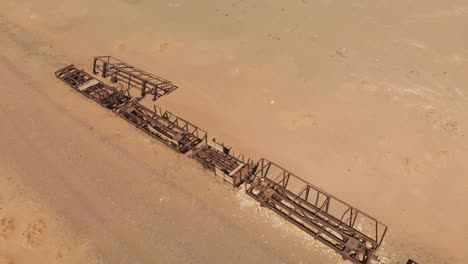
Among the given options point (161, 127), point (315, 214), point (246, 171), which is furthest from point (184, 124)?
point (315, 214)

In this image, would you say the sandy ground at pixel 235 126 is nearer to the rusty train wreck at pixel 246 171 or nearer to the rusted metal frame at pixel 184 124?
the rusty train wreck at pixel 246 171

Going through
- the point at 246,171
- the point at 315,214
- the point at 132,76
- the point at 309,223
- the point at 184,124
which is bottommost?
the point at 309,223

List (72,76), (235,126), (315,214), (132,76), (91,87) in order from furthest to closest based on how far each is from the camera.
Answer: (72,76), (132,76), (91,87), (235,126), (315,214)

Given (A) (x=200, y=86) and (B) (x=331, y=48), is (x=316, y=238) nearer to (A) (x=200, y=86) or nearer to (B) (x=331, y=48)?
(A) (x=200, y=86)

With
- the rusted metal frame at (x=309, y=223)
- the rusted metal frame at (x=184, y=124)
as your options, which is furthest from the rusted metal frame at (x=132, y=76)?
the rusted metal frame at (x=309, y=223)

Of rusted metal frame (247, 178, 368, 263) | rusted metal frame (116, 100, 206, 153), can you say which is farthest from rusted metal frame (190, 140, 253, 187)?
rusted metal frame (247, 178, 368, 263)

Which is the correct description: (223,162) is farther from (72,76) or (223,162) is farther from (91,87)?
(72,76)

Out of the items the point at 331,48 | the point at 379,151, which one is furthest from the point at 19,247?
the point at 331,48
